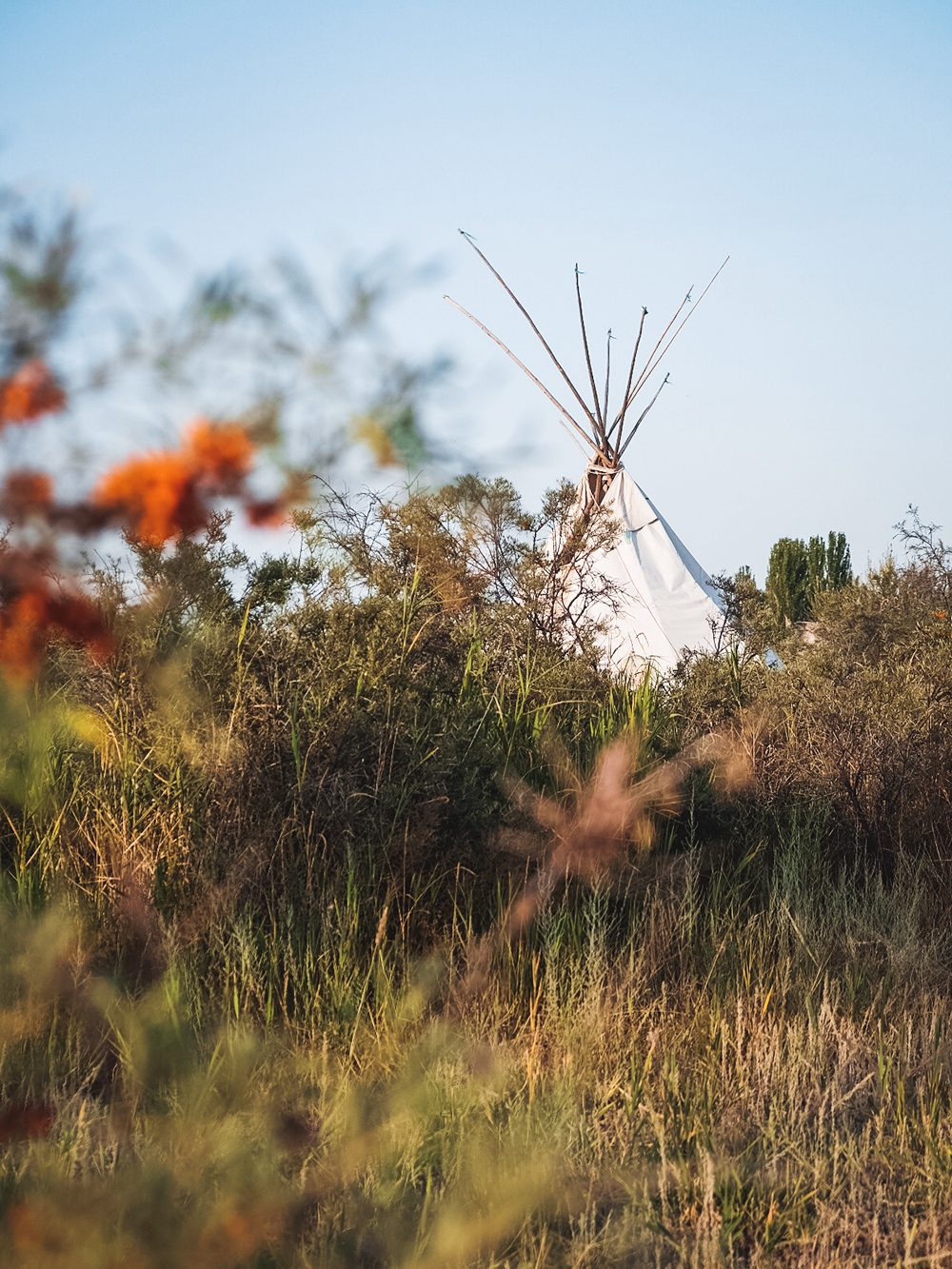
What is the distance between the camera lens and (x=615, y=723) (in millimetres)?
3174

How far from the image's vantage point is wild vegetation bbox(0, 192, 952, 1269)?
779 millimetres

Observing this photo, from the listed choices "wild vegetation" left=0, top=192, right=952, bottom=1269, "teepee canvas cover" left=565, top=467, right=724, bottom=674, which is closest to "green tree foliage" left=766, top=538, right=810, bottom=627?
"teepee canvas cover" left=565, top=467, right=724, bottom=674

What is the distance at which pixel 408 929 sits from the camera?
7.36ft

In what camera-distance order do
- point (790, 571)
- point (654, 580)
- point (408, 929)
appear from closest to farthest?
point (408, 929) < point (654, 580) < point (790, 571)

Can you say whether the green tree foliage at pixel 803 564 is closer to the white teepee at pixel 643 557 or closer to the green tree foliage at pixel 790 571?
the green tree foliage at pixel 790 571

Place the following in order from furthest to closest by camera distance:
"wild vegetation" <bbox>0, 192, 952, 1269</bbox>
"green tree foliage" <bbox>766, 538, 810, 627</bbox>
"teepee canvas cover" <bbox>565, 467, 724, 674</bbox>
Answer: "green tree foliage" <bbox>766, 538, 810, 627</bbox> → "teepee canvas cover" <bbox>565, 467, 724, 674</bbox> → "wild vegetation" <bbox>0, 192, 952, 1269</bbox>

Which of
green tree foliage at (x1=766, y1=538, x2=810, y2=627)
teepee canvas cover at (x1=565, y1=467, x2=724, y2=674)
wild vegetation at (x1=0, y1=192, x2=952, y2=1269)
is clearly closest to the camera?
wild vegetation at (x1=0, y1=192, x2=952, y2=1269)

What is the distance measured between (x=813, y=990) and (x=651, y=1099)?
62 centimetres

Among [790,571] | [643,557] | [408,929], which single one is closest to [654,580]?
[643,557]

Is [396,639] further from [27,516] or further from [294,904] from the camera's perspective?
[27,516]

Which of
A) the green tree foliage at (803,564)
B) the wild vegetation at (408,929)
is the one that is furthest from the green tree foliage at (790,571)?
the wild vegetation at (408,929)

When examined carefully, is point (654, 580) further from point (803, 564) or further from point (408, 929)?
point (803, 564)

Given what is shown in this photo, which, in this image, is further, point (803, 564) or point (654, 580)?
point (803, 564)

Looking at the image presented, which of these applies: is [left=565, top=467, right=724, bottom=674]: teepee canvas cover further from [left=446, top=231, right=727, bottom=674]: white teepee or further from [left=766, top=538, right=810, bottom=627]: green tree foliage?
[left=766, top=538, right=810, bottom=627]: green tree foliage
